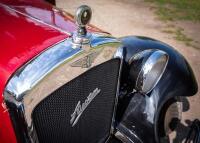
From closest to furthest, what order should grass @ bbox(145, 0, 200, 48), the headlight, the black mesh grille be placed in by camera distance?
the black mesh grille
the headlight
grass @ bbox(145, 0, 200, 48)

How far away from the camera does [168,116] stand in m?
2.42

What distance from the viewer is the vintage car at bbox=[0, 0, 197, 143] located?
5.25 ft

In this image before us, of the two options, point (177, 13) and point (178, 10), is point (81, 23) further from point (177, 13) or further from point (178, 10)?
point (178, 10)

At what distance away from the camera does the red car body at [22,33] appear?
161 cm

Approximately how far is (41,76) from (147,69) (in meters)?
0.79

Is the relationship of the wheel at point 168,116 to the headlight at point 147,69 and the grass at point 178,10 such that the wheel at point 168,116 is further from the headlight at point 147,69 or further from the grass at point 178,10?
the grass at point 178,10

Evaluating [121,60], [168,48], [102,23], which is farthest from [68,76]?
→ [102,23]

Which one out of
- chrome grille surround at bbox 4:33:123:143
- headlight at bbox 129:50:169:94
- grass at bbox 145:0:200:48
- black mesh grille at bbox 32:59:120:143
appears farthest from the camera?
grass at bbox 145:0:200:48

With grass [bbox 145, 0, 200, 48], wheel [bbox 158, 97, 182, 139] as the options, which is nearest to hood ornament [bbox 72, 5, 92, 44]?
wheel [bbox 158, 97, 182, 139]

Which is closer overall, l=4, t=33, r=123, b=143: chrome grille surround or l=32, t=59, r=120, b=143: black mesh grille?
l=4, t=33, r=123, b=143: chrome grille surround

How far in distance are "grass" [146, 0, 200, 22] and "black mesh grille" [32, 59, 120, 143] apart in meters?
4.32

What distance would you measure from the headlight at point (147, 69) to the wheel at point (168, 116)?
22 centimetres

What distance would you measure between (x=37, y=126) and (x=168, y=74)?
104 centimetres

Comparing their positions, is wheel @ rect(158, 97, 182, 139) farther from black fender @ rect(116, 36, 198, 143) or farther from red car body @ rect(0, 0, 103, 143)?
red car body @ rect(0, 0, 103, 143)
